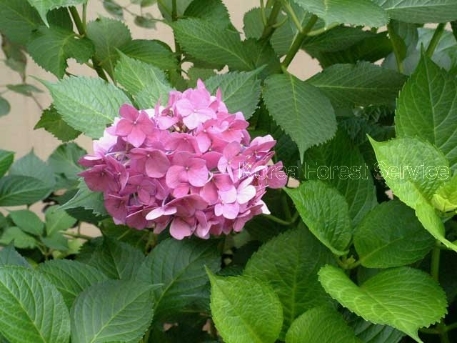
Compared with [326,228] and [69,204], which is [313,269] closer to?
[326,228]

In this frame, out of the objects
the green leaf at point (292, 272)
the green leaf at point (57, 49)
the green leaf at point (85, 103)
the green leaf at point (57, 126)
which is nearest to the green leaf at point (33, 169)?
the green leaf at point (57, 126)

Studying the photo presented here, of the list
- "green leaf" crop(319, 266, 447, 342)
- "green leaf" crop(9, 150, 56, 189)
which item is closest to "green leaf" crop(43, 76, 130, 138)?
"green leaf" crop(319, 266, 447, 342)

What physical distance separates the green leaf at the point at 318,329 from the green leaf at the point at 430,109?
5.4 inches

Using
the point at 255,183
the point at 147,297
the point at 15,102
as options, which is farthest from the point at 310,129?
the point at 15,102

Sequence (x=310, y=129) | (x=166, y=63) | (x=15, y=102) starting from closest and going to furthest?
(x=310, y=129)
(x=166, y=63)
(x=15, y=102)

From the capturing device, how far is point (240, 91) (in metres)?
0.49

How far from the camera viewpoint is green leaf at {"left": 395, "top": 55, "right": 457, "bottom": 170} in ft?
1.42

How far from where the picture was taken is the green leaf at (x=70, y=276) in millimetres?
447

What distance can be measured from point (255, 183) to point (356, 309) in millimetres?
121

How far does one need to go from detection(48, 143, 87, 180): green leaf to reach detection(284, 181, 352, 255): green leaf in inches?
20.6

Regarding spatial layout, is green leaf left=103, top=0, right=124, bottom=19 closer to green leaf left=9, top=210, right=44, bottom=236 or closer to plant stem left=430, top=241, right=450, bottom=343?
green leaf left=9, top=210, right=44, bottom=236

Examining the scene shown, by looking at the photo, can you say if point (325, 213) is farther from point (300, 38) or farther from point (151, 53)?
point (151, 53)

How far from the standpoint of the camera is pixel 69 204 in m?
0.45

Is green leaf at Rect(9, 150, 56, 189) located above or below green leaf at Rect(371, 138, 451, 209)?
below
